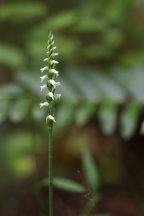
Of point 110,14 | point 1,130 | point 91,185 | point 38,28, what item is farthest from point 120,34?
point 91,185

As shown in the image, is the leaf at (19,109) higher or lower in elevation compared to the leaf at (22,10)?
lower

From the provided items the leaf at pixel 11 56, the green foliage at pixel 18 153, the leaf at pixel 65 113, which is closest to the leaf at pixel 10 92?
the leaf at pixel 65 113

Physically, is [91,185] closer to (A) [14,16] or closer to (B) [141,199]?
(B) [141,199]

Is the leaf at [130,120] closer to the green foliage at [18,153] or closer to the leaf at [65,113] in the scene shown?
the leaf at [65,113]

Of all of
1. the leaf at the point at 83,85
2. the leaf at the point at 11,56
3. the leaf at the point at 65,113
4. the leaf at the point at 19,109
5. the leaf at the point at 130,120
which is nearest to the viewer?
the leaf at the point at 19,109

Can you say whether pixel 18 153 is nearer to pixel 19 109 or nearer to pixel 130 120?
pixel 19 109

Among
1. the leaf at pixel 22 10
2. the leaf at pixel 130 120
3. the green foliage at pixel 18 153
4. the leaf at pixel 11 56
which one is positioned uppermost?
the leaf at pixel 22 10

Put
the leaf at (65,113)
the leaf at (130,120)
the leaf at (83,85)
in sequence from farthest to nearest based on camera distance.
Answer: the leaf at (83,85) → the leaf at (65,113) → the leaf at (130,120)

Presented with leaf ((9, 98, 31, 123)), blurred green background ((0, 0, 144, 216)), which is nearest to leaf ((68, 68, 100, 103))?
blurred green background ((0, 0, 144, 216))

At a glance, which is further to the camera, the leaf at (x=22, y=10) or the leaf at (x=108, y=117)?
the leaf at (x=22, y=10)

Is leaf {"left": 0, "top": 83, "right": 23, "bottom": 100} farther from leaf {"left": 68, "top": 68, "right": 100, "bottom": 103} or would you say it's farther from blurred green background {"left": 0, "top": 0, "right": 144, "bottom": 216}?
leaf {"left": 68, "top": 68, "right": 100, "bottom": 103}
